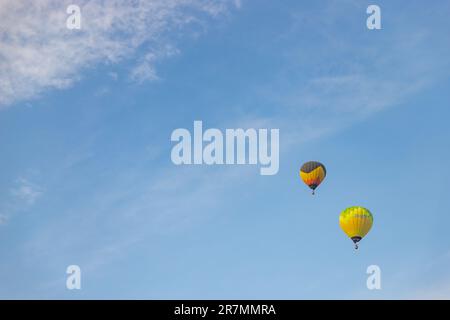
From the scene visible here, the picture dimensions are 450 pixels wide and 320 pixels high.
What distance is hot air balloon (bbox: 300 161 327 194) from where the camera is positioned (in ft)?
294

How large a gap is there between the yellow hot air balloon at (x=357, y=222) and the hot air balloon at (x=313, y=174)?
212 inches

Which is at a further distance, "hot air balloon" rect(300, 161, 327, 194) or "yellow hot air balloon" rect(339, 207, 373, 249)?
"hot air balloon" rect(300, 161, 327, 194)

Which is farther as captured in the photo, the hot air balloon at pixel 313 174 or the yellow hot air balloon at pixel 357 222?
the hot air balloon at pixel 313 174

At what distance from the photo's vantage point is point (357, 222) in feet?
279

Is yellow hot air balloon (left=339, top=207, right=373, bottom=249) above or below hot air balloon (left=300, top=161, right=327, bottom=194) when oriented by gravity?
below

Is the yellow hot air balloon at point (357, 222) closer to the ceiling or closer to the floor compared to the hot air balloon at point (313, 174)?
closer to the floor

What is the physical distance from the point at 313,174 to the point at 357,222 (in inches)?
309

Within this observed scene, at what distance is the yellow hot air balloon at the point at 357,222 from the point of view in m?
85.0

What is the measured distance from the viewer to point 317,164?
8988cm

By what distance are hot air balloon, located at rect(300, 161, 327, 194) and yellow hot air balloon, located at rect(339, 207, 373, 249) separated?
5.38 meters
